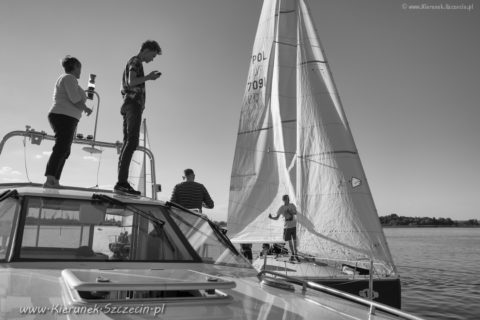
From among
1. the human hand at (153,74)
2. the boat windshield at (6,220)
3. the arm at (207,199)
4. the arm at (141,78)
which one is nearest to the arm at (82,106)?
the arm at (141,78)

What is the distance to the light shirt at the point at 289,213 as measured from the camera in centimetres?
1107

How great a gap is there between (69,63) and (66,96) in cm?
39

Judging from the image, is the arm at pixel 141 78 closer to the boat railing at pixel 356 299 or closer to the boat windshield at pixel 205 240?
the boat windshield at pixel 205 240

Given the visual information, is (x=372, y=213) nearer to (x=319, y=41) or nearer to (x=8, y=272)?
(x=319, y=41)

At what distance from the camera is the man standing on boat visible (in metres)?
4.33

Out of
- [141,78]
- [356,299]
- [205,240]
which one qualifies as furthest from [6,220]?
[356,299]

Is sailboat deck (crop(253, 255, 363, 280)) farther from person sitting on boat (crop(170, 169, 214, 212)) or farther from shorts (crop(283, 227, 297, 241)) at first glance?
person sitting on boat (crop(170, 169, 214, 212))

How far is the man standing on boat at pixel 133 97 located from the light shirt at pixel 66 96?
0.59 m

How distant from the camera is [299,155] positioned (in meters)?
11.7

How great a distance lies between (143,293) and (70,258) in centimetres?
75

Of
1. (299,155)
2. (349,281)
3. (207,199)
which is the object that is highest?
(299,155)

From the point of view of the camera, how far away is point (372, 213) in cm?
993

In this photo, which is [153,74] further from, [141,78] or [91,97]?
[91,97]

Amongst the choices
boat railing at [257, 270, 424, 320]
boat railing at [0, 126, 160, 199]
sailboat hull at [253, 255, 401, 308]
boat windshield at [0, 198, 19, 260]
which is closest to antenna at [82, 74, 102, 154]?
boat railing at [0, 126, 160, 199]
